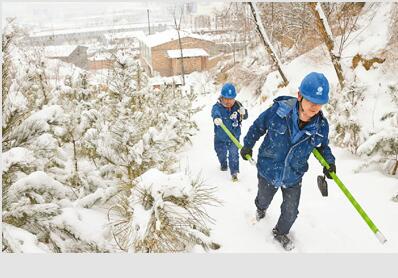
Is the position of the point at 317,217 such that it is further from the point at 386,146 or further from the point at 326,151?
the point at 386,146

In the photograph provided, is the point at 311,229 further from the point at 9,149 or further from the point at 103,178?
the point at 9,149

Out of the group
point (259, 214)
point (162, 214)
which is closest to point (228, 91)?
point (259, 214)

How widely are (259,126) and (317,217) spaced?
1.19m

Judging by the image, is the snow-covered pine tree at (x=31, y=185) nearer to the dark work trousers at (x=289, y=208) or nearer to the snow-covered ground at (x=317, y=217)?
the snow-covered ground at (x=317, y=217)

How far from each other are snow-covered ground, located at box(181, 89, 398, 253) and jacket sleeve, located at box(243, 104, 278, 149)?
72 centimetres

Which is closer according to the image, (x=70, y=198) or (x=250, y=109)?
(x=70, y=198)

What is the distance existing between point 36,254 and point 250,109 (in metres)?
9.02

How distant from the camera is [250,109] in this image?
10.4 meters

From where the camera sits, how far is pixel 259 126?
278 cm

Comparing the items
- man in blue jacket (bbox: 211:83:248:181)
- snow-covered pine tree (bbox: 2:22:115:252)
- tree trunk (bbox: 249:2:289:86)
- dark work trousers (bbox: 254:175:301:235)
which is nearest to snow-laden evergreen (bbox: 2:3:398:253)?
snow-covered pine tree (bbox: 2:22:115:252)

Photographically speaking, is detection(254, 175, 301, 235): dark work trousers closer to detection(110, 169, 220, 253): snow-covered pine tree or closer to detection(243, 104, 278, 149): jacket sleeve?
detection(243, 104, 278, 149): jacket sleeve

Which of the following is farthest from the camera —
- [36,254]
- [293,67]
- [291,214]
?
[293,67]

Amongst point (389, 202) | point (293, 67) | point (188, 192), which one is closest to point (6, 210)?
point (188, 192)

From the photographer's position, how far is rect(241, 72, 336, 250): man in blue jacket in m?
2.30
